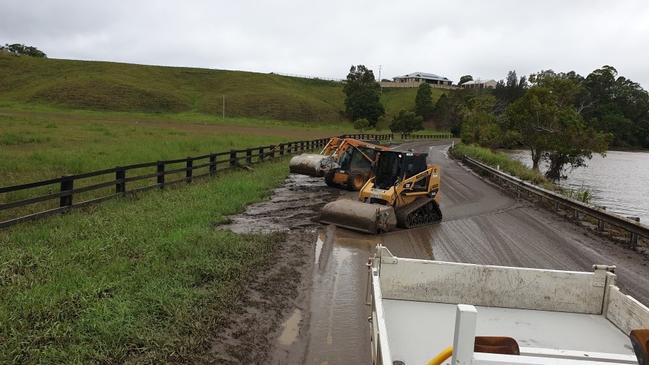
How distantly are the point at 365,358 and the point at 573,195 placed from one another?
17.4 meters

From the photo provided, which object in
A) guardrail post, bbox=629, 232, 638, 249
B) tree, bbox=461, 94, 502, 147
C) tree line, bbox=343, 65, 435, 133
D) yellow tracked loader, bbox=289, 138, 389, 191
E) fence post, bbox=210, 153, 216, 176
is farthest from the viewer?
tree line, bbox=343, 65, 435, 133

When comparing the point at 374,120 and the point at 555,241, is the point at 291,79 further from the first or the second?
the point at 555,241

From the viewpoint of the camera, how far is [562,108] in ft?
120

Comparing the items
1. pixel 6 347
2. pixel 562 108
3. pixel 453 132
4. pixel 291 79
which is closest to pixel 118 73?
pixel 291 79

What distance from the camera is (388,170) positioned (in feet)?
45.5

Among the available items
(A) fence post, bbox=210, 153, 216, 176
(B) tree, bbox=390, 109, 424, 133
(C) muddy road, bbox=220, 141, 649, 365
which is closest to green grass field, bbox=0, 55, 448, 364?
(A) fence post, bbox=210, 153, 216, 176

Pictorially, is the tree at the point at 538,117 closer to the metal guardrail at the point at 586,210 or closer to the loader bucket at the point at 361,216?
the metal guardrail at the point at 586,210

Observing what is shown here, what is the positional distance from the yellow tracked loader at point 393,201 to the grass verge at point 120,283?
232 centimetres

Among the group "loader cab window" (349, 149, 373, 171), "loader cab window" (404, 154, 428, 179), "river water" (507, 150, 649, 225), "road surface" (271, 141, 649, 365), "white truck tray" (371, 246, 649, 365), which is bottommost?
"river water" (507, 150, 649, 225)

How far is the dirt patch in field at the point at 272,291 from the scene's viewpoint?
5688 millimetres

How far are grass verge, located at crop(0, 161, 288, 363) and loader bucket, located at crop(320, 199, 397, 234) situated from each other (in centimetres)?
221

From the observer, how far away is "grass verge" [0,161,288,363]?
16.9ft

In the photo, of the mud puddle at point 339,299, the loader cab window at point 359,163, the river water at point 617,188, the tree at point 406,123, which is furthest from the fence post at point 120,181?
the tree at point 406,123

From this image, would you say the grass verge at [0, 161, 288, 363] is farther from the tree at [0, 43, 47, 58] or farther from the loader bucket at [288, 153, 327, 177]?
the tree at [0, 43, 47, 58]
